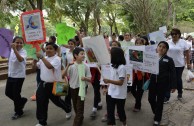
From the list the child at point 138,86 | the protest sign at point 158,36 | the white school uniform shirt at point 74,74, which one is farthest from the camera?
the protest sign at point 158,36

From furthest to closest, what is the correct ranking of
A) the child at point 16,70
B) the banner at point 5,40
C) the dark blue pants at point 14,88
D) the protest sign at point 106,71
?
the dark blue pants at point 14,88 < the child at point 16,70 < the banner at point 5,40 < the protest sign at point 106,71

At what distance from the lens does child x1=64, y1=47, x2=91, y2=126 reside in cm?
479

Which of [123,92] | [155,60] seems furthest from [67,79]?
[155,60]

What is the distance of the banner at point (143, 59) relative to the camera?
4.78m

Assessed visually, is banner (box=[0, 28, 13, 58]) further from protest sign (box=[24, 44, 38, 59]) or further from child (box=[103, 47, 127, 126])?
child (box=[103, 47, 127, 126])

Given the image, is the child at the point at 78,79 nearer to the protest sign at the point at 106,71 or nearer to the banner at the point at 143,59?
the protest sign at the point at 106,71

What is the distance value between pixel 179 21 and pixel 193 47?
72.0 ft

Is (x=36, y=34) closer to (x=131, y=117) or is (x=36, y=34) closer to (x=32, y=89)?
(x=131, y=117)

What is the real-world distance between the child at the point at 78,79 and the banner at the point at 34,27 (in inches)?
25.9

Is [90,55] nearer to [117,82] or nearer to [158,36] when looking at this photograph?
[117,82]

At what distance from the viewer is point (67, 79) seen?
213 inches

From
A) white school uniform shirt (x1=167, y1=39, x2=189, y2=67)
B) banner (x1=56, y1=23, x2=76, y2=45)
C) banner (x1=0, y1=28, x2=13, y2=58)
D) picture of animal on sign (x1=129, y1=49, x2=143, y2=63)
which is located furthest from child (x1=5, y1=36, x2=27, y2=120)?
white school uniform shirt (x1=167, y1=39, x2=189, y2=67)

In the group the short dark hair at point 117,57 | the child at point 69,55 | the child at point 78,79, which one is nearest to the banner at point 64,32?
the child at point 69,55

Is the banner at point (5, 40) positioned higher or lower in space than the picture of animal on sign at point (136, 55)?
higher
